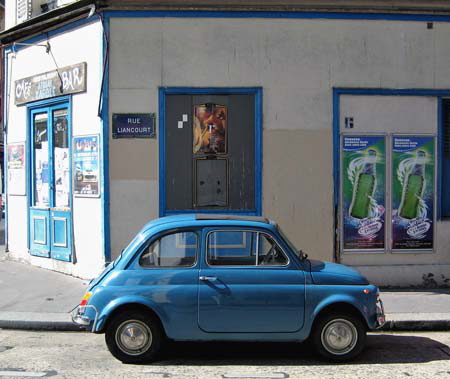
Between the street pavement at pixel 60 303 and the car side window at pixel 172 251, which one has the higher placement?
the car side window at pixel 172 251

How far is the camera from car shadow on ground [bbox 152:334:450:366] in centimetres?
601

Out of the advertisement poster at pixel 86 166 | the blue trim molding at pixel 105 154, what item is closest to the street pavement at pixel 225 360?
the blue trim molding at pixel 105 154

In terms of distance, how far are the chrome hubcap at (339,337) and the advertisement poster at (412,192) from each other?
4.14m

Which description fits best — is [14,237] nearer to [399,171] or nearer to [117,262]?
[117,262]

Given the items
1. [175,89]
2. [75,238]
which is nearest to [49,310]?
[75,238]

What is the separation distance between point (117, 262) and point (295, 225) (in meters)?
4.22

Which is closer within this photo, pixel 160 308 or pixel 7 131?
pixel 160 308

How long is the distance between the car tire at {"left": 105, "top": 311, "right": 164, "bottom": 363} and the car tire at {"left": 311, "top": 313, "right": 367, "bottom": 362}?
5.59ft

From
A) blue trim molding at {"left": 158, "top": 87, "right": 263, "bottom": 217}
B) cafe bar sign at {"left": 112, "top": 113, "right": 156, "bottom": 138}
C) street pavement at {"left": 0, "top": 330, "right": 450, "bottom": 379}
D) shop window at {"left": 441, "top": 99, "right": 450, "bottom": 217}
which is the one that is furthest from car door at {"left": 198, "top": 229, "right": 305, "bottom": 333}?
shop window at {"left": 441, "top": 99, "right": 450, "bottom": 217}

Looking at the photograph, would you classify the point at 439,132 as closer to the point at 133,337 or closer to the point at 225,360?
the point at 225,360

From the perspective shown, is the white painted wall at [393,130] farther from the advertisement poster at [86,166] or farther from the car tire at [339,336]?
the advertisement poster at [86,166]

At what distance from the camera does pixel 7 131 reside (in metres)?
12.2

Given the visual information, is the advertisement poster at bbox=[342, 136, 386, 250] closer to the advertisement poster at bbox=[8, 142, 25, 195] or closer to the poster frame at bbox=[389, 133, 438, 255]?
the poster frame at bbox=[389, 133, 438, 255]

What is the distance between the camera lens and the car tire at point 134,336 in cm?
578
